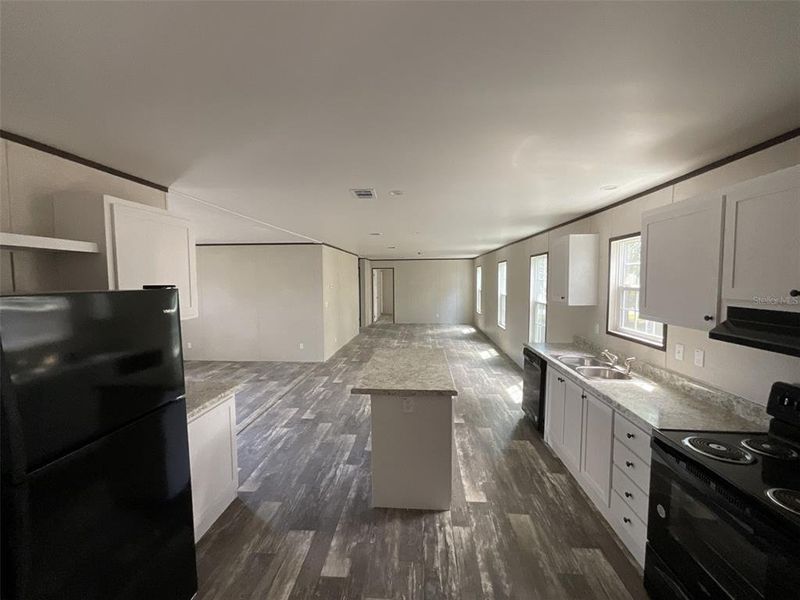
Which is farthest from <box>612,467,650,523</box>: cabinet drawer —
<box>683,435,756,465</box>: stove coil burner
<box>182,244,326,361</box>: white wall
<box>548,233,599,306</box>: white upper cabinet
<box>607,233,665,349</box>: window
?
<box>182,244,326,361</box>: white wall

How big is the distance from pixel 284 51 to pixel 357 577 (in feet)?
8.39

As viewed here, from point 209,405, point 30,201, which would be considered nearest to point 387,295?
point 209,405

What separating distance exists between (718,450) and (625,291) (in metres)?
2.06

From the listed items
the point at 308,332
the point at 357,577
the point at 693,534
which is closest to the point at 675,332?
the point at 693,534

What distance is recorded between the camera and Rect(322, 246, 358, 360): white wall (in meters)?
7.05

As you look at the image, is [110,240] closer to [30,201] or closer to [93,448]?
[30,201]

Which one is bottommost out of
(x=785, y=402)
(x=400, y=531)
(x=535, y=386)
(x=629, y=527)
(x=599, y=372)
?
(x=400, y=531)

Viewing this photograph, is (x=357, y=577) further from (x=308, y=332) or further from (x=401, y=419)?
(x=308, y=332)

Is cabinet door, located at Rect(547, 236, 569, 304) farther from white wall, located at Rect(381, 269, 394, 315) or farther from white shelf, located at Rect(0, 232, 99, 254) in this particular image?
white wall, located at Rect(381, 269, 394, 315)

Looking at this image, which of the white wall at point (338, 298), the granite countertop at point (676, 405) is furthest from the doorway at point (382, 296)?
the granite countertop at point (676, 405)

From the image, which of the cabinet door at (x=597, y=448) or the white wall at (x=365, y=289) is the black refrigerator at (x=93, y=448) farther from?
the white wall at (x=365, y=289)

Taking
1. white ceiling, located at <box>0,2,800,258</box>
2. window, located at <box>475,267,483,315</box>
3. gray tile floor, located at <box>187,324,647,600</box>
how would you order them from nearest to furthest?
white ceiling, located at <box>0,2,800,258</box>, gray tile floor, located at <box>187,324,647,600</box>, window, located at <box>475,267,483,315</box>

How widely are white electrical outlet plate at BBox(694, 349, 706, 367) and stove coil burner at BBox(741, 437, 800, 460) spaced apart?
0.73 metres

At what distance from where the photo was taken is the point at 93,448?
48.2 inches
